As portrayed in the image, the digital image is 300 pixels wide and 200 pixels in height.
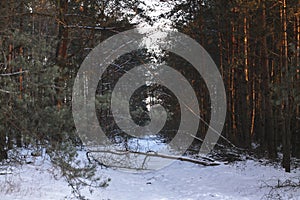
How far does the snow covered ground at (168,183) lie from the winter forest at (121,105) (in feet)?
0.12

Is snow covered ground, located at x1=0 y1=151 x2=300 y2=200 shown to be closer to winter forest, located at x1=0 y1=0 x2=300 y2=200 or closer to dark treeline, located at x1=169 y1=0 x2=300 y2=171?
winter forest, located at x1=0 y1=0 x2=300 y2=200

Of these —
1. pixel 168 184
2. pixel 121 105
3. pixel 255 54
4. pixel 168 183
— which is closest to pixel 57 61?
pixel 121 105

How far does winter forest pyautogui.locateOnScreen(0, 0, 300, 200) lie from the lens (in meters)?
5.21

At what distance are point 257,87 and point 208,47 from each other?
377 centimetres

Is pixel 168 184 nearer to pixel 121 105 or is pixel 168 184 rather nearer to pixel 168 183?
pixel 168 183

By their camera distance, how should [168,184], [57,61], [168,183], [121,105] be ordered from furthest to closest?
1. [168,183]
2. [168,184]
3. [121,105]
4. [57,61]

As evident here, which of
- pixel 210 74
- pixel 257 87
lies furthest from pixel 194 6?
pixel 257 87

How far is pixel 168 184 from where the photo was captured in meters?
11.5

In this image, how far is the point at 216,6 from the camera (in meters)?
16.7

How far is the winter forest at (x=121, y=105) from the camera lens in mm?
5211

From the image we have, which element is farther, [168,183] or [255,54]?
[255,54]

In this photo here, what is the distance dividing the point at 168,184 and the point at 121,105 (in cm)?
386

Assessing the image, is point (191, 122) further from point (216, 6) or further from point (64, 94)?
point (64, 94)

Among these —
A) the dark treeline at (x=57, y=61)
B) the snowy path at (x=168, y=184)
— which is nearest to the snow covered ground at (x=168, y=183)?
the snowy path at (x=168, y=184)
